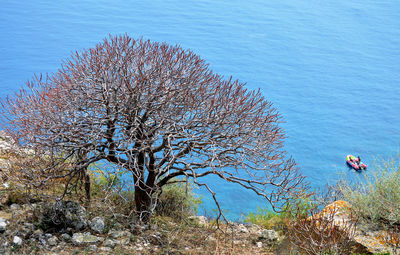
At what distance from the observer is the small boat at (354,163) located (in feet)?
49.8

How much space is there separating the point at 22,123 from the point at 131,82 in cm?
168

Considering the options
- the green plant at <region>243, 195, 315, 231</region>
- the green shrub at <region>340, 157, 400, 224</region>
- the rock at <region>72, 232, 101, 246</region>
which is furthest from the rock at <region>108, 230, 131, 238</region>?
the green shrub at <region>340, 157, 400, 224</region>

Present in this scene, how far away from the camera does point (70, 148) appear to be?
616 cm

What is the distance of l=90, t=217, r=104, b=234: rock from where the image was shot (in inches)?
255

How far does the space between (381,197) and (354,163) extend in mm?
9219

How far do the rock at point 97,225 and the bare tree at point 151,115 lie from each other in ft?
2.89

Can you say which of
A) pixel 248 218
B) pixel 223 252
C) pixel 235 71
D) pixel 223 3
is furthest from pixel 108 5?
pixel 223 252

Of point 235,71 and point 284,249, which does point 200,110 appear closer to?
point 284,249

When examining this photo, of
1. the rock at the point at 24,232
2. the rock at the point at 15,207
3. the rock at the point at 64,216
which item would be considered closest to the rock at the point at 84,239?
the rock at the point at 64,216

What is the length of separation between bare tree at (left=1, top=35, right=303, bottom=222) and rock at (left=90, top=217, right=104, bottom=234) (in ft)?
2.89

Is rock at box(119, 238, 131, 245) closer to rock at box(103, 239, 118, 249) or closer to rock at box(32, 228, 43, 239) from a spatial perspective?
rock at box(103, 239, 118, 249)

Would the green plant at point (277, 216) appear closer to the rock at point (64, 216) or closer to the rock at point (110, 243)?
the rock at point (110, 243)

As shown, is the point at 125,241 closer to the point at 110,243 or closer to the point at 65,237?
the point at 110,243

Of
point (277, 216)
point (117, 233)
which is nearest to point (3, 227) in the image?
point (117, 233)
